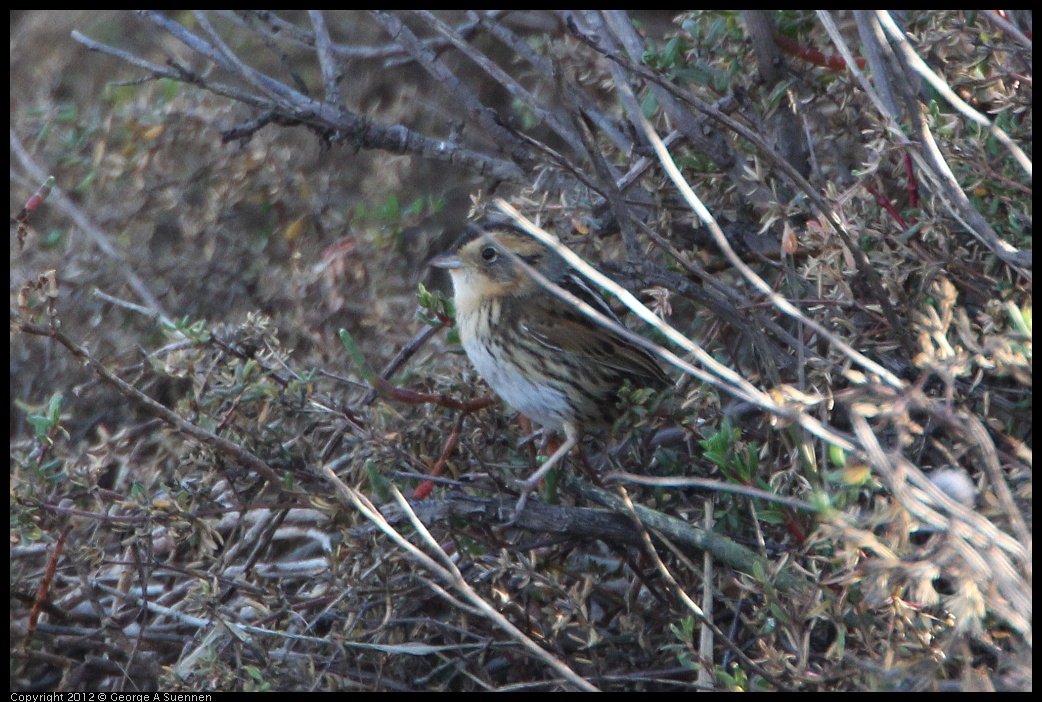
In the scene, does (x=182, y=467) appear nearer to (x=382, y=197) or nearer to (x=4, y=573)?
(x=4, y=573)

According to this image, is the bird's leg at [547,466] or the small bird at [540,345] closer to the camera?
the bird's leg at [547,466]

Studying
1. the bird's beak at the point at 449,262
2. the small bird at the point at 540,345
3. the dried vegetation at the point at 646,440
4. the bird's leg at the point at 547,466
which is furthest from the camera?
the bird's beak at the point at 449,262

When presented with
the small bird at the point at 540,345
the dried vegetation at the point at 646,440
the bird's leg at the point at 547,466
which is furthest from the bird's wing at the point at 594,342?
the bird's leg at the point at 547,466

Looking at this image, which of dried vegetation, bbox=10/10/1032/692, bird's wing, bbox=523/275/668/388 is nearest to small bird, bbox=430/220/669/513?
bird's wing, bbox=523/275/668/388

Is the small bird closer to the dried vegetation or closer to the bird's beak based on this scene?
A: the bird's beak

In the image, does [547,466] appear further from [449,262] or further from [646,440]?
[449,262]

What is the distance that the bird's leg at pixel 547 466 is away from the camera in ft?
10.3

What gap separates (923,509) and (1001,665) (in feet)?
2.23

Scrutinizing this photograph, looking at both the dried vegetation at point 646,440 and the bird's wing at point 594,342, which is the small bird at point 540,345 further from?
the dried vegetation at point 646,440

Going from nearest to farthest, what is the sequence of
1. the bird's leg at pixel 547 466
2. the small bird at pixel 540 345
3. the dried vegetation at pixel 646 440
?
the dried vegetation at pixel 646 440
the bird's leg at pixel 547 466
the small bird at pixel 540 345

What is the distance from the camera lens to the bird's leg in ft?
10.3

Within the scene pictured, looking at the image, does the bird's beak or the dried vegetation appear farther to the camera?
the bird's beak

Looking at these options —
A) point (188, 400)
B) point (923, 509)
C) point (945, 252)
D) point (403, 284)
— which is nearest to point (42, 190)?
point (188, 400)

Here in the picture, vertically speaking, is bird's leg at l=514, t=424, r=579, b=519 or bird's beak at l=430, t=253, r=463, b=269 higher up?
bird's beak at l=430, t=253, r=463, b=269
